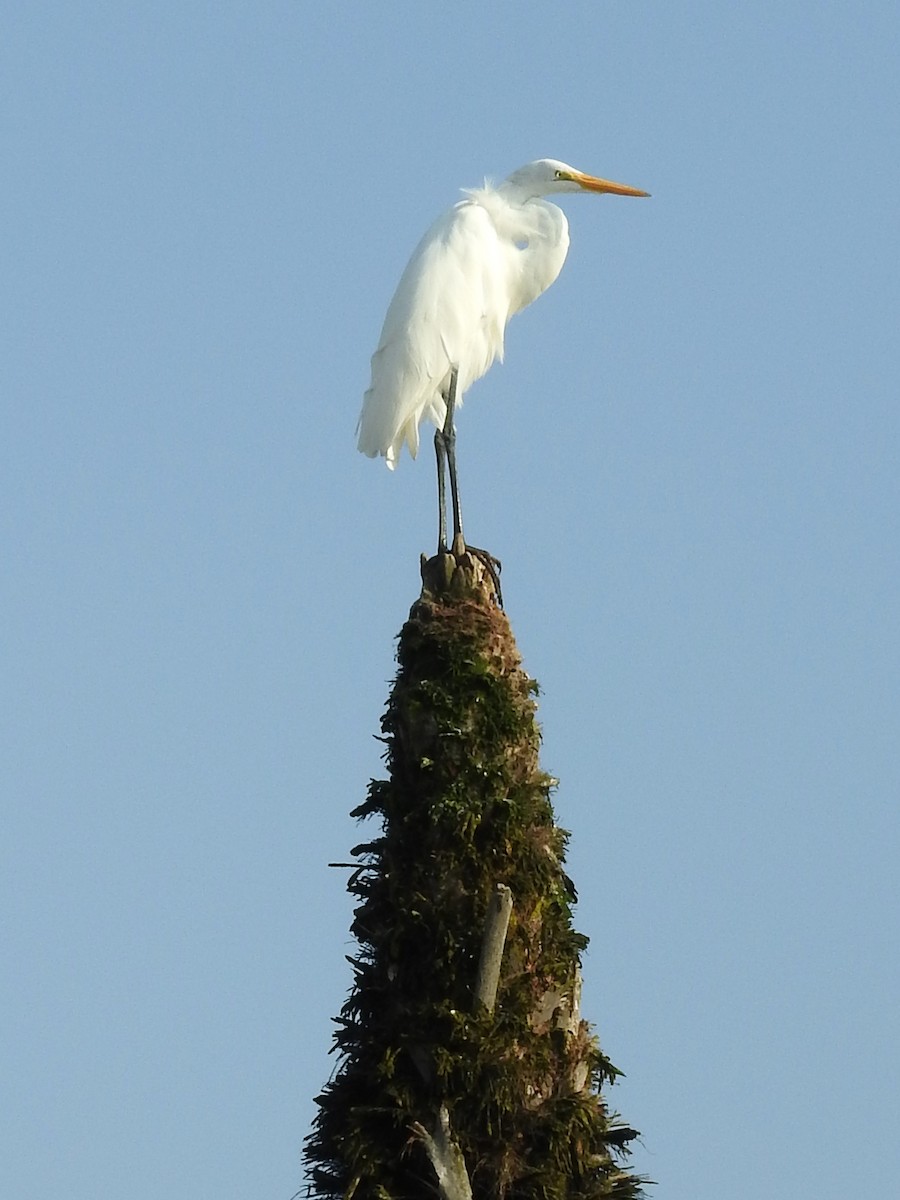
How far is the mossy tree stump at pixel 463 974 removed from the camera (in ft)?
24.4

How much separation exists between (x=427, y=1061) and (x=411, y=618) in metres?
1.87

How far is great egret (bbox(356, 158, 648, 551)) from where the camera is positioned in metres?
12.4

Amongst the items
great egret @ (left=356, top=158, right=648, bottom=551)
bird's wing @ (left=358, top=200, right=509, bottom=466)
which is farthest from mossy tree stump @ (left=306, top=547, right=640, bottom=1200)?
bird's wing @ (left=358, top=200, right=509, bottom=466)

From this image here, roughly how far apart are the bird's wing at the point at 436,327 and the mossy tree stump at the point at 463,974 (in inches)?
165

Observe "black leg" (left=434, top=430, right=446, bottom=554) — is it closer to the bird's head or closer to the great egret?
the great egret

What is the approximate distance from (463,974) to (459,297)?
6.22m

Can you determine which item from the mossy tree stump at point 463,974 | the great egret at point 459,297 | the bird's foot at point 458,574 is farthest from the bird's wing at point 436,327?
the mossy tree stump at point 463,974

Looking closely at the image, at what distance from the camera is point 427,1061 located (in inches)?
297

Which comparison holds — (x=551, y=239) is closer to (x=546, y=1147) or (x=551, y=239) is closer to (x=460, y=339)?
(x=460, y=339)

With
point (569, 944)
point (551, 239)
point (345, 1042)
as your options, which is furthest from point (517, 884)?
point (551, 239)

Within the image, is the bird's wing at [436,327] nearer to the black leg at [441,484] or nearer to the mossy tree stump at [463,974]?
the black leg at [441,484]

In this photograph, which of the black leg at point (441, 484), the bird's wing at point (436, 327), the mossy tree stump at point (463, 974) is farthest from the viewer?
the bird's wing at point (436, 327)

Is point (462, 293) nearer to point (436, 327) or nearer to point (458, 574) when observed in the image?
point (436, 327)

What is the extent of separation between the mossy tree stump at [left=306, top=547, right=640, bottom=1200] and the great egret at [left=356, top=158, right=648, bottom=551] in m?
3.61
